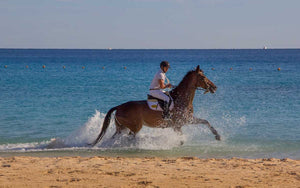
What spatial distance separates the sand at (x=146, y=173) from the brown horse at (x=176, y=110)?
79.5 inches

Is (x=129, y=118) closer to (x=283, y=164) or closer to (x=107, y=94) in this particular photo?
(x=283, y=164)

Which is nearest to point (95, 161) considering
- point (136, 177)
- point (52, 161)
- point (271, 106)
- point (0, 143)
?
point (52, 161)

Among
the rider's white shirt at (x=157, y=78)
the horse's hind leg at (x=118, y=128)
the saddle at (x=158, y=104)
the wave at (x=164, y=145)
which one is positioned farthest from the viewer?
the horse's hind leg at (x=118, y=128)

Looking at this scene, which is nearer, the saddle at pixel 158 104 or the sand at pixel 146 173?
the sand at pixel 146 173

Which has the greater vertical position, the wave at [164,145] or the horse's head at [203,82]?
the horse's head at [203,82]

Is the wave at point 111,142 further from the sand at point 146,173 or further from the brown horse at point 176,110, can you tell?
the sand at point 146,173

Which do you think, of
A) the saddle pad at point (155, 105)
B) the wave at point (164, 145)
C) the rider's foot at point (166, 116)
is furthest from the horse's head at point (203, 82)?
the wave at point (164, 145)

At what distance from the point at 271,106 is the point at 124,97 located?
976cm

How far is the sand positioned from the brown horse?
6.62 ft

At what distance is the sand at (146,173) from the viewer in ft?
24.6

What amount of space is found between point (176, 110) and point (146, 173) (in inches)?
153

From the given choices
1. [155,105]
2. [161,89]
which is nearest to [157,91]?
[161,89]

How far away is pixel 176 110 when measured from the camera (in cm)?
1188

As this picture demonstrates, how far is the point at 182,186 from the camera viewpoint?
7.27 metres
